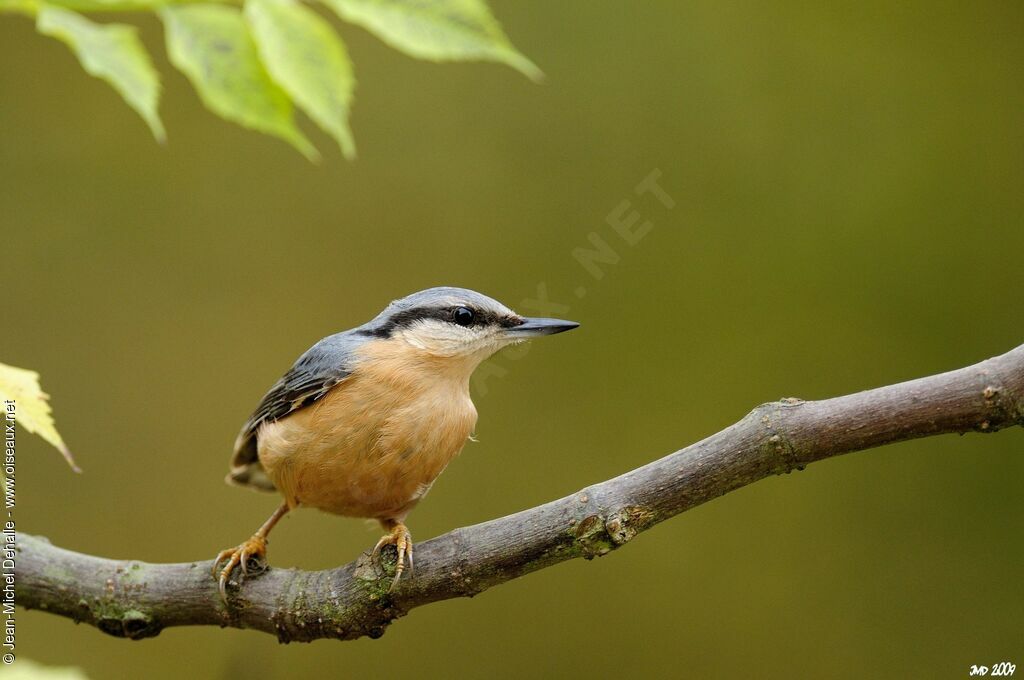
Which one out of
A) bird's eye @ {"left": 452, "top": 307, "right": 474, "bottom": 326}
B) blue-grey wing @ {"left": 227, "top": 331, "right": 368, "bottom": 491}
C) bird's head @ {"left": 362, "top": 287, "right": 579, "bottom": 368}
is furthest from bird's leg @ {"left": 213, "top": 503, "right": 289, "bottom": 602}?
bird's eye @ {"left": 452, "top": 307, "right": 474, "bottom": 326}

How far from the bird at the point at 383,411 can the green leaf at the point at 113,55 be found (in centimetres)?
113

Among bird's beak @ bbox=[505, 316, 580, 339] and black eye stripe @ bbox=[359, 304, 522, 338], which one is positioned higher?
black eye stripe @ bbox=[359, 304, 522, 338]

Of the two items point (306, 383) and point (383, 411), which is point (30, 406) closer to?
point (383, 411)

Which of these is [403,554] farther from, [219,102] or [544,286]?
[544,286]

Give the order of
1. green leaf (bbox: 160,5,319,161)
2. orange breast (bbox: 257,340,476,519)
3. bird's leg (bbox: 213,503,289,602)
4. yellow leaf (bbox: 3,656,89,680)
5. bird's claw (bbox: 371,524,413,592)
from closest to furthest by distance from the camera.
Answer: yellow leaf (bbox: 3,656,89,680) < green leaf (bbox: 160,5,319,161) < bird's claw (bbox: 371,524,413,592) < bird's leg (bbox: 213,503,289,602) < orange breast (bbox: 257,340,476,519)

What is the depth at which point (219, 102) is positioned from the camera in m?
1.22

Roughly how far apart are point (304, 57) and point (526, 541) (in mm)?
913

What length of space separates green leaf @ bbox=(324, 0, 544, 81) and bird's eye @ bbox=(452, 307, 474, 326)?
3.73 ft

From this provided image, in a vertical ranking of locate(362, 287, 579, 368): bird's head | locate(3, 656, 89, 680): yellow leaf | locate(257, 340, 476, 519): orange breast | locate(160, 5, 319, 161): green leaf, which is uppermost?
locate(362, 287, 579, 368): bird's head

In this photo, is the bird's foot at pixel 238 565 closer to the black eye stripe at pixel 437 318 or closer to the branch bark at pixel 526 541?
the branch bark at pixel 526 541

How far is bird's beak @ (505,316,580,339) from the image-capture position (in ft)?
7.28

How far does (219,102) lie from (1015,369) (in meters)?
1.18

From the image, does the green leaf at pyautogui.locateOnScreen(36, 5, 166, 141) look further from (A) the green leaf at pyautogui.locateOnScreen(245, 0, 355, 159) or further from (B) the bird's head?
(B) the bird's head

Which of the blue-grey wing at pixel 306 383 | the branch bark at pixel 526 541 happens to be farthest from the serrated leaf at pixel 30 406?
the blue-grey wing at pixel 306 383
